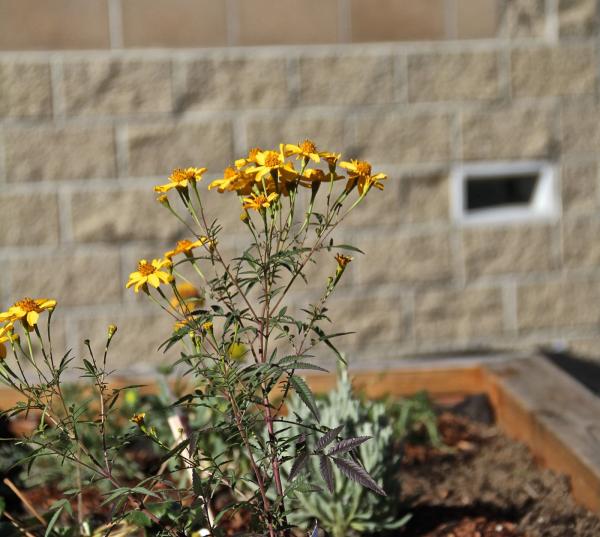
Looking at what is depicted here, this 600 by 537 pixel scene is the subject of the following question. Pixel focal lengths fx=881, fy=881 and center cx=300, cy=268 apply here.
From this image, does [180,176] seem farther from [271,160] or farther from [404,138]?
[404,138]

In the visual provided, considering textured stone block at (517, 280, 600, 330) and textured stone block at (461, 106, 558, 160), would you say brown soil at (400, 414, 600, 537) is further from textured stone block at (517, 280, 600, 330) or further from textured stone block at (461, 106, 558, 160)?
textured stone block at (461, 106, 558, 160)

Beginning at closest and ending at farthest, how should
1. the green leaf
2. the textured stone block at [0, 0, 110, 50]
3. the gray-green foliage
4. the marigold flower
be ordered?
1. the green leaf
2. the marigold flower
3. the gray-green foliage
4. the textured stone block at [0, 0, 110, 50]

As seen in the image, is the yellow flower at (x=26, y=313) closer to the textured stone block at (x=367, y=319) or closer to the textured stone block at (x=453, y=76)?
the textured stone block at (x=367, y=319)

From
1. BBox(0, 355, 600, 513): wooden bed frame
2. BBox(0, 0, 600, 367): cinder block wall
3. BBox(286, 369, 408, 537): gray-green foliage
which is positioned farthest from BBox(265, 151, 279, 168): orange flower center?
BBox(0, 0, 600, 367): cinder block wall

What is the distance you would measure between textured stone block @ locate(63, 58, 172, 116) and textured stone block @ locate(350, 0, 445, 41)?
737mm

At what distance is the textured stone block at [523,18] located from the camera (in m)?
3.35

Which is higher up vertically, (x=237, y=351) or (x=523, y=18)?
(x=523, y=18)

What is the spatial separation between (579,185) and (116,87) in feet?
5.91

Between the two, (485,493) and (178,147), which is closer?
(485,493)

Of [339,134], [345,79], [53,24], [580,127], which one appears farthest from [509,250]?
[53,24]

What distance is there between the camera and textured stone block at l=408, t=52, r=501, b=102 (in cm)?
331

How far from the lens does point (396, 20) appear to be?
3303 millimetres

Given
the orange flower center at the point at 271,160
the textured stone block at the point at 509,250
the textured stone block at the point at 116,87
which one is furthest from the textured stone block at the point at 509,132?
the orange flower center at the point at 271,160

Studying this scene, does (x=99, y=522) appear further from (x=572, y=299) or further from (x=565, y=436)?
(x=572, y=299)
